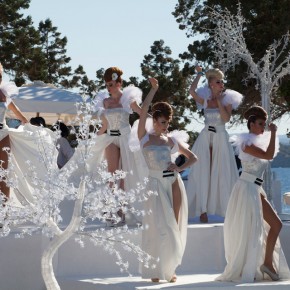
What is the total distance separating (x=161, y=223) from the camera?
1080 cm

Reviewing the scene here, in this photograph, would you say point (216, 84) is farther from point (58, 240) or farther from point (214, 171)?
point (58, 240)

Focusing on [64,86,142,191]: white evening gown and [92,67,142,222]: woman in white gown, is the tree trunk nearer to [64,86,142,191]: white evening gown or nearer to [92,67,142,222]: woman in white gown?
[64,86,142,191]: white evening gown

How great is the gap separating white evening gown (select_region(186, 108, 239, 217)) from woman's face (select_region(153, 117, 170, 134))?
2.87m

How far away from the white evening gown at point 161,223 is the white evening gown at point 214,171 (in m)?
2.87

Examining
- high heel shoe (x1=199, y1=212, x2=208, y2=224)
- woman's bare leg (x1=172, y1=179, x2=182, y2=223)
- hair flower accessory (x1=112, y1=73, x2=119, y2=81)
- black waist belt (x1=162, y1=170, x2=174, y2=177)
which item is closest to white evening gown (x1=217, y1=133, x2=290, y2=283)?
woman's bare leg (x1=172, y1=179, x2=182, y2=223)

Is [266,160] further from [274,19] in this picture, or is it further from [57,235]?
[274,19]

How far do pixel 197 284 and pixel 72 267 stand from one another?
177 centimetres

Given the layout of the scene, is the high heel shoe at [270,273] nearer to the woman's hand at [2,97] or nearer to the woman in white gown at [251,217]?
the woman in white gown at [251,217]

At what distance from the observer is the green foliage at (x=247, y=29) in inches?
1324

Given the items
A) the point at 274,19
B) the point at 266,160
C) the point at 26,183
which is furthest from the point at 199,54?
the point at 266,160

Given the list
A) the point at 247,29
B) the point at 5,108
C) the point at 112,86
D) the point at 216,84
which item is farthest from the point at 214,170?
the point at 247,29

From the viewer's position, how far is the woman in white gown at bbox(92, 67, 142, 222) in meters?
12.7

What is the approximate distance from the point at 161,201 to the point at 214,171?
307cm

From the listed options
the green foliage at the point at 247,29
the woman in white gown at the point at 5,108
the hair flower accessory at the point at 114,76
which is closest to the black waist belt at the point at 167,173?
the hair flower accessory at the point at 114,76
